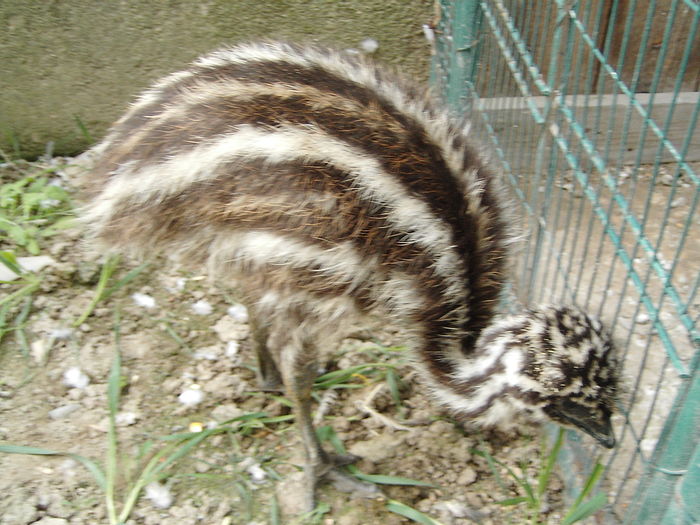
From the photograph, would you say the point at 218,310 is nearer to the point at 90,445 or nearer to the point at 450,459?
the point at 90,445

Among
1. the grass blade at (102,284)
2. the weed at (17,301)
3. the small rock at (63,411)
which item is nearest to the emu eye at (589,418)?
the small rock at (63,411)

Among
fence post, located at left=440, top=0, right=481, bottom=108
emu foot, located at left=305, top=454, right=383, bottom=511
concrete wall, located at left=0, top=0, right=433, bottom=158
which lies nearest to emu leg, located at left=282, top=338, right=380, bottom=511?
emu foot, located at left=305, top=454, right=383, bottom=511

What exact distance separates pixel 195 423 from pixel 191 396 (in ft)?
0.36

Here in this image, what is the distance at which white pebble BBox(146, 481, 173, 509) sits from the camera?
2203mm

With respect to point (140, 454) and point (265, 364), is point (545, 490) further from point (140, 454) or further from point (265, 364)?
point (140, 454)

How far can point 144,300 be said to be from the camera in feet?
9.34

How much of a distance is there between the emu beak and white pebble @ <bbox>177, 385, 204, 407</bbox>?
120 centimetres

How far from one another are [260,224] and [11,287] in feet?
4.52

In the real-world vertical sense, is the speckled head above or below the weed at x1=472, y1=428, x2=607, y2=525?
above

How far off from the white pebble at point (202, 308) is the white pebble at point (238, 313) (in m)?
0.08

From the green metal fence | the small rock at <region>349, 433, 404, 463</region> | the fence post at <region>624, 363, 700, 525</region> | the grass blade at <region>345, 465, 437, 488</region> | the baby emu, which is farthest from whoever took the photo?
the small rock at <region>349, 433, 404, 463</region>

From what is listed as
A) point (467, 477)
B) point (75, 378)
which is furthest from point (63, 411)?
point (467, 477)

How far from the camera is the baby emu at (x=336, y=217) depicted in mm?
1892

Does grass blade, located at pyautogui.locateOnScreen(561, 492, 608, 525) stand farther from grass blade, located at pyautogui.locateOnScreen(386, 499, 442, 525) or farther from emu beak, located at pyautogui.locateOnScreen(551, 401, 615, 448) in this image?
grass blade, located at pyautogui.locateOnScreen(386, 499, 442, 525)
